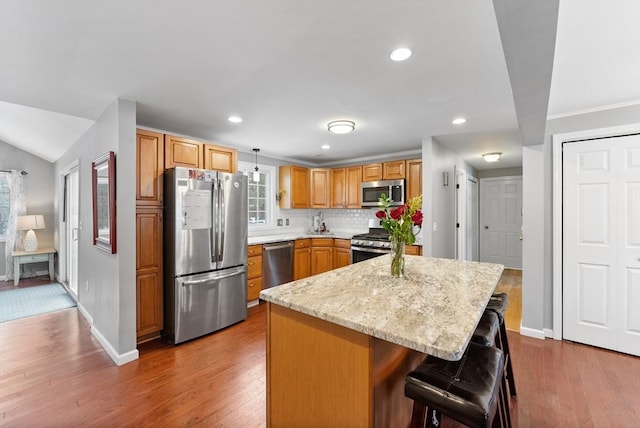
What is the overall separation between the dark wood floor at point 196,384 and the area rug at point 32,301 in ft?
2.89

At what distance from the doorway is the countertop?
4499mm

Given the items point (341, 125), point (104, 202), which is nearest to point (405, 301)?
point (341, 125)

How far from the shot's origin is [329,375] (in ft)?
4.24

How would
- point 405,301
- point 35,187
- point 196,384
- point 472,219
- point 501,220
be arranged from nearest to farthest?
point 405,301 → point 196,384 → point 35,187 → point 472,219 → point 501,220

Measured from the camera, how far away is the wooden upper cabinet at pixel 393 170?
4449 mm

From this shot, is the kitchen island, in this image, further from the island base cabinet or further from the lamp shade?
the lamp shade

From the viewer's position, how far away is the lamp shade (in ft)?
17.6

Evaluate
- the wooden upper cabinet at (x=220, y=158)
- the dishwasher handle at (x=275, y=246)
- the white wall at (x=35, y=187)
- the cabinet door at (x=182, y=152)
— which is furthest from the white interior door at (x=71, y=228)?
the dishwasher handle at (x=275, y=246)

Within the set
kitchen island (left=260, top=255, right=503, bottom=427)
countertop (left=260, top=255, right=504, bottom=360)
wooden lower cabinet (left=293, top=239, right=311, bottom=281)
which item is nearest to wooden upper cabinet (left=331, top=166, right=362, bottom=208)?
wooden lower cabinet (left=293, top=239, right=311, bottom=281)

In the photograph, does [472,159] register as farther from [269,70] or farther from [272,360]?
[272,360]

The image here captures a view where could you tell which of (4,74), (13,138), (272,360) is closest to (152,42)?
(4,74)

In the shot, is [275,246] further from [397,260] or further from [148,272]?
[397,260]

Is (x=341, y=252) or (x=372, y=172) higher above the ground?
(x=372, y=172)

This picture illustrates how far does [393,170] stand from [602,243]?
2556mm
